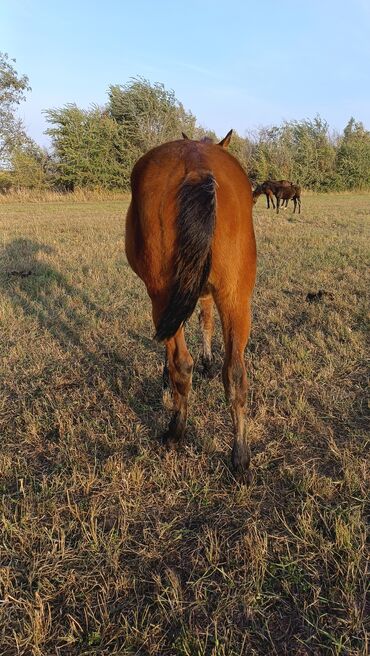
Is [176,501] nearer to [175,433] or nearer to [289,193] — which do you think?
[175,433]

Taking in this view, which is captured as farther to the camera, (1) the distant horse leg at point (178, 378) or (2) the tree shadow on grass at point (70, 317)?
(2) the tree shadow on grass at point (70, 317)

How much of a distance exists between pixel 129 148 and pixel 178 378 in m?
32.0

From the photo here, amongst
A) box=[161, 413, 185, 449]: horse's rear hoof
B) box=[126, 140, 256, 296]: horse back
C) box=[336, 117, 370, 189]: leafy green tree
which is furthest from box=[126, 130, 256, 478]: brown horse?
box=[336, 117, 370, 189]: leafy green tree

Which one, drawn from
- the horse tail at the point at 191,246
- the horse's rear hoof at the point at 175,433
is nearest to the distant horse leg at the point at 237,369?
the horse tail at the point at 191,246

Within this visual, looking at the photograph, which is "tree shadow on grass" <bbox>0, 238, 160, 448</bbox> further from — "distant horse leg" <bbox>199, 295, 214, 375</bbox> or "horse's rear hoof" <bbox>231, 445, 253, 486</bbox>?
"horse's rear hoof" <bbox>231, 445, 253, 486</bbox>

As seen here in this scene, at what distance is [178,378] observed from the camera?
274cm

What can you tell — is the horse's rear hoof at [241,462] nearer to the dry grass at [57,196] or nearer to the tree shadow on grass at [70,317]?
the tree shadow on grass at [70,317]

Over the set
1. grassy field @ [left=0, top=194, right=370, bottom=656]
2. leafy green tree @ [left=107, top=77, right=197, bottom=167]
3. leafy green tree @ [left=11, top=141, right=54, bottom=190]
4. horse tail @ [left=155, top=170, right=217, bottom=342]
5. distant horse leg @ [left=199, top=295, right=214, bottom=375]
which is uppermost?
leafy green tree @ [left=107, top=77, right=197, bottom=167]

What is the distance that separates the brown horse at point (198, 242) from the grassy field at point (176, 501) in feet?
1.44

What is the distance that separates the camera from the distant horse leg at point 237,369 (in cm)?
238

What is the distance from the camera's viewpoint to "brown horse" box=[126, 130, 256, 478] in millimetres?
2152

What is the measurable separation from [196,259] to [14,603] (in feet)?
5.50

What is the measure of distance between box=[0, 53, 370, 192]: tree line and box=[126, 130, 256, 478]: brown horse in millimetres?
30081

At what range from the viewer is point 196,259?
2141mm
